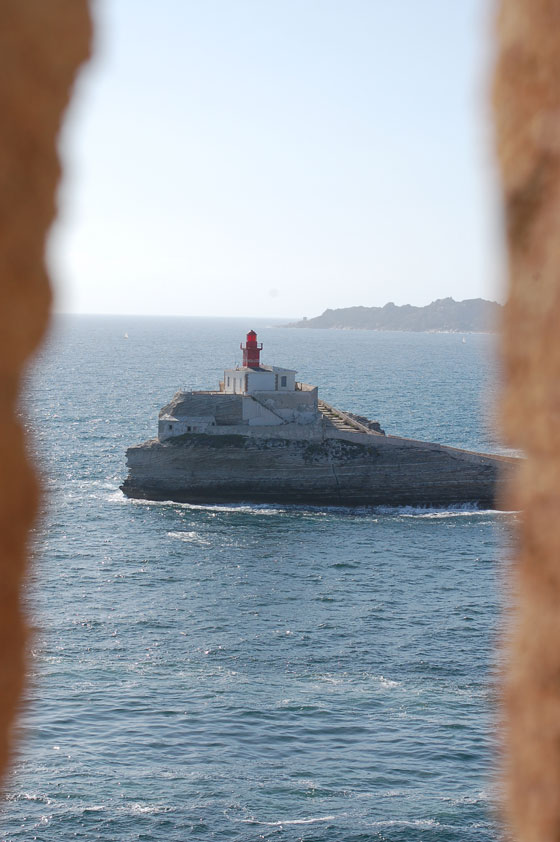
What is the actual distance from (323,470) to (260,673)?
955 inches

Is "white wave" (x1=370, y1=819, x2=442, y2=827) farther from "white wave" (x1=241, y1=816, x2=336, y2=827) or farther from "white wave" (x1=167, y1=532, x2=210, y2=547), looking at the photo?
"white wave" (x1=167, y1=532, x2=210, y2=547)

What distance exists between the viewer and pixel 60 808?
2241cm

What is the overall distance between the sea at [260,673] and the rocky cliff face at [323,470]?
3.29ft

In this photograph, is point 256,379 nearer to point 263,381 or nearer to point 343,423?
point 263,381

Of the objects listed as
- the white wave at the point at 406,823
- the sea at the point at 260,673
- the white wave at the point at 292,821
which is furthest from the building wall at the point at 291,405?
the white wave at the point at 406,823

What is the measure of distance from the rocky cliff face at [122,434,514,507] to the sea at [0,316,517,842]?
100cm

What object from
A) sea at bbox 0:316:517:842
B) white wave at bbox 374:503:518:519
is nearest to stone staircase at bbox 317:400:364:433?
white wave at bbox 374:503:518:519

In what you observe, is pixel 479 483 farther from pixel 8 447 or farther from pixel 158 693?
pixel 8 447

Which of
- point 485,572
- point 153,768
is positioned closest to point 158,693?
point 153,768

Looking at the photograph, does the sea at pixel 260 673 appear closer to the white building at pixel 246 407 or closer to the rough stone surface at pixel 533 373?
the rough stone surface at pixel 533 373

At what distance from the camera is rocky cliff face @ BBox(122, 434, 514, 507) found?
54000mm

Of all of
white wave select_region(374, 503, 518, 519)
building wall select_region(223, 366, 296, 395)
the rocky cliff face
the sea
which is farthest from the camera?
building wall select_region(223, 366, 296, 395)

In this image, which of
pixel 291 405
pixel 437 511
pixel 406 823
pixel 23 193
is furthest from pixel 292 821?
pixel 291 405

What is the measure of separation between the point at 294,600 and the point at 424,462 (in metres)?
17.8
